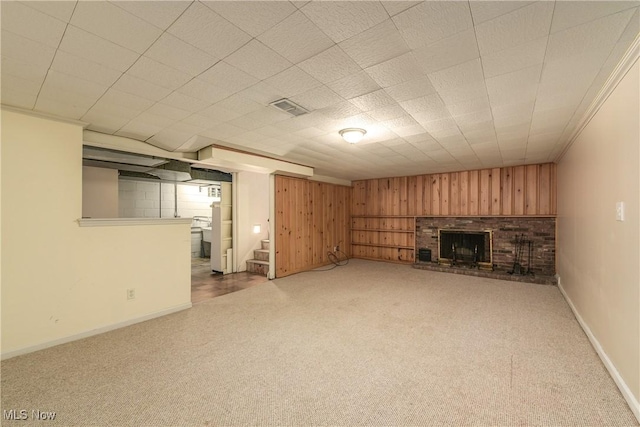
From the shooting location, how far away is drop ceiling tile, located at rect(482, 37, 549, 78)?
163 cm

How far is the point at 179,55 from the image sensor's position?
170cm

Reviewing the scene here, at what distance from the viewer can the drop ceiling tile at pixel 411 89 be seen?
2074mm

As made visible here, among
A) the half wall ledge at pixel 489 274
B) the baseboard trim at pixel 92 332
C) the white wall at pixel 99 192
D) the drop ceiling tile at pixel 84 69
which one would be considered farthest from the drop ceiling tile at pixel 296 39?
the half wall ledge at pixel 489 274

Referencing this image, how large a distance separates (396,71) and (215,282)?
4838mm

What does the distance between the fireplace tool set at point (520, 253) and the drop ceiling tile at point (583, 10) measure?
5.10 m

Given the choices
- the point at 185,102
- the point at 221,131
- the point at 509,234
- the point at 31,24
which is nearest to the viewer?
the point at 31,24

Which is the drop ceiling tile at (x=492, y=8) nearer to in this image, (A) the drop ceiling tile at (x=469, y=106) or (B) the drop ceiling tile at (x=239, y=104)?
(A) the drop ceiling tile at (x=469, y=106)

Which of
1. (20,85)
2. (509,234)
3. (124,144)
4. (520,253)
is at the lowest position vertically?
(520,253)

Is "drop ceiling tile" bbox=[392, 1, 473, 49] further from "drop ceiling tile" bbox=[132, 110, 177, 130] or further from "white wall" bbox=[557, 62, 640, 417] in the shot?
"drop ceiling tile" bbox=[132, 110, 177, 130]

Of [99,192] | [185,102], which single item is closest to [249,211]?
[99,192]

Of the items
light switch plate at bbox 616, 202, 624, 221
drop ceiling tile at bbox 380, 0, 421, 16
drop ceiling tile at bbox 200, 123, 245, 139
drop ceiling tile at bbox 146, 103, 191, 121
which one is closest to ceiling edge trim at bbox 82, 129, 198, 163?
drop ceiling tile at bbox 200, 123, 245, 139

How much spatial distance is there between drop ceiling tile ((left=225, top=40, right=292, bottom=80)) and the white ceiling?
10 mm

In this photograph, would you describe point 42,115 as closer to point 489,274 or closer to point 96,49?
point 96,49

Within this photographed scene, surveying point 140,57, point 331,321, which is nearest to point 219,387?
point 331,321
